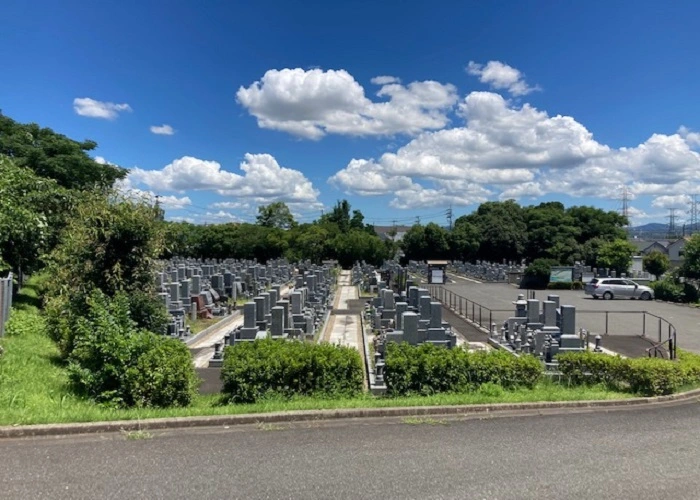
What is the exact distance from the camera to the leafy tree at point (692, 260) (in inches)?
1232

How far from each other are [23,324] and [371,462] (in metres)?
11.7

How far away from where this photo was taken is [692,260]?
1244 inches

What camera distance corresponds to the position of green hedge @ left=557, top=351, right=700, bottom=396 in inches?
330

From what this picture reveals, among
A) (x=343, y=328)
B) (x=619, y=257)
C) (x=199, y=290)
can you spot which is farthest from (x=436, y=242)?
(x=343, y=328)

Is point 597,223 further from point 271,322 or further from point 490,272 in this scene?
point 271,322

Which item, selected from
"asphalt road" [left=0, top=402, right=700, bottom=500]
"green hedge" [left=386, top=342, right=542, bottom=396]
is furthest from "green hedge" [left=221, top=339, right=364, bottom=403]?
"asphalt road" [left=0, top=402, right=700, bottom=500]

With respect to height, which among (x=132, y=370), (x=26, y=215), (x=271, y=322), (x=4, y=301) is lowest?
(x=271, y=322)

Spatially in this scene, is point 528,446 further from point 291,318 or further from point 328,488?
point 291,318

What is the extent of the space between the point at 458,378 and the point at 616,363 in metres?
3.00

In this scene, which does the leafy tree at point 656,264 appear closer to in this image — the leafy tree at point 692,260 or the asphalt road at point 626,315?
the leafy tree at point 692,260

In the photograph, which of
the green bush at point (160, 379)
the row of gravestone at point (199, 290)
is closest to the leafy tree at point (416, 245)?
the row of gravestone at point (199, 290)

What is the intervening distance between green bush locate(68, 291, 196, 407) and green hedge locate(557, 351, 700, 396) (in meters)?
6.83

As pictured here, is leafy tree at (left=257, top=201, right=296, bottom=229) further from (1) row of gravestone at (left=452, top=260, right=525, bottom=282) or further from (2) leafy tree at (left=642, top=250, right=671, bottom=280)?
(2) leafy tree at (left=642, top=250, right=671, bottom=280)

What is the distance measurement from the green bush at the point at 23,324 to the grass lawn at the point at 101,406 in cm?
302
